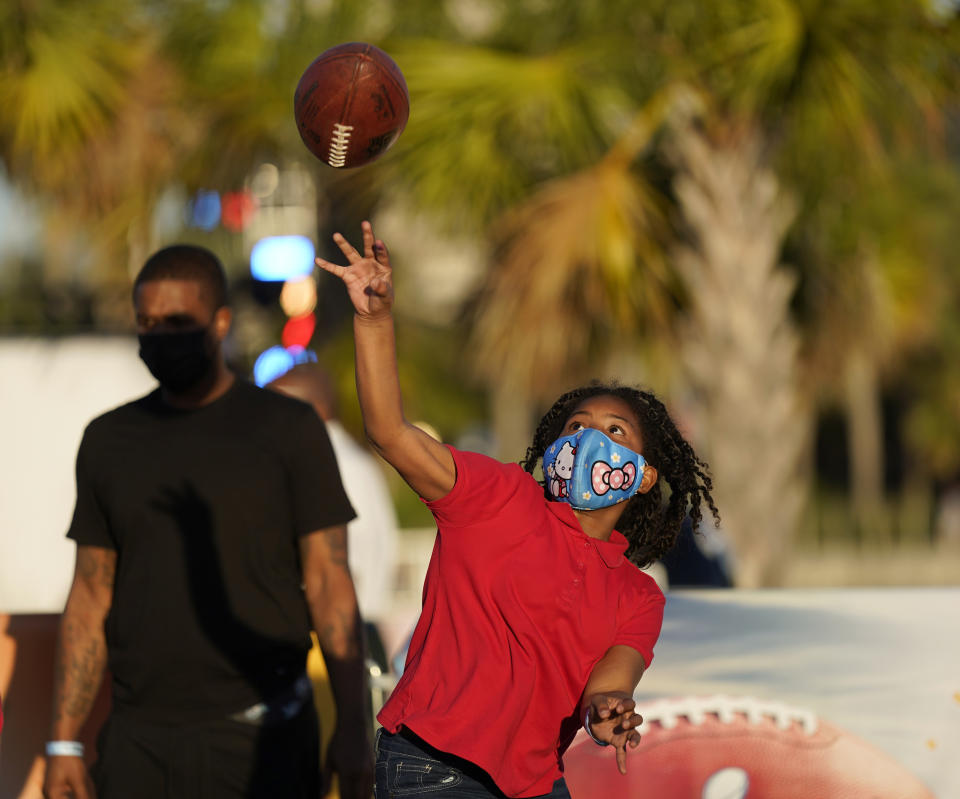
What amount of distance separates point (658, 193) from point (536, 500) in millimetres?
6676

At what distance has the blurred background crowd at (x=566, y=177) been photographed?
321 inches

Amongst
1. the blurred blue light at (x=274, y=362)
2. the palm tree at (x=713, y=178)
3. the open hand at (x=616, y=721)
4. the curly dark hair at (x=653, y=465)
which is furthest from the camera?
the blurred blue light at (x=274, y=362)

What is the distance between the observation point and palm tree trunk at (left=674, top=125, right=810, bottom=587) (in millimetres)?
8406

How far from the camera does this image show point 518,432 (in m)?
19.6

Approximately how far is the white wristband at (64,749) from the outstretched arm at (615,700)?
52.3 inches

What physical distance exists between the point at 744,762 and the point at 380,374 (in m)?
2.01

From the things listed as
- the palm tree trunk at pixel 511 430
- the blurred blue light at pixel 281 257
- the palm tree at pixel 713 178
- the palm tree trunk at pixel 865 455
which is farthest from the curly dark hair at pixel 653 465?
the palm tree trunk at pixel 865 455

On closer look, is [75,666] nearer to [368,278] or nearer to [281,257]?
[368,278]

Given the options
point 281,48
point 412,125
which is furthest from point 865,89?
point 281,48

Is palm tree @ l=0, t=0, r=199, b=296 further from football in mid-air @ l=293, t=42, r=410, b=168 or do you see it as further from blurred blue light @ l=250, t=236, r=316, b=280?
football in mid-air @ l=293, t=42, r=410, b=168

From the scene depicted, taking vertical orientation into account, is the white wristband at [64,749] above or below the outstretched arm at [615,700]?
below

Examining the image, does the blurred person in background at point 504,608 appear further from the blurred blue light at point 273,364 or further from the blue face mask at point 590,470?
the blurred blue light at point 273,364

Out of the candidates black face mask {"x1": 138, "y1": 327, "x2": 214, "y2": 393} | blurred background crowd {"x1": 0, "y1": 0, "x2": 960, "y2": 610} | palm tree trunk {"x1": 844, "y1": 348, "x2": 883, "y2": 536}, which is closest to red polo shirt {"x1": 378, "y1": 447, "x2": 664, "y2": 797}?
black face mask {"x1": 138, "y1": 327, "x2": 214, "y2": 393}

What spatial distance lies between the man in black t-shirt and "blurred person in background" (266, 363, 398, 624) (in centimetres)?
226
